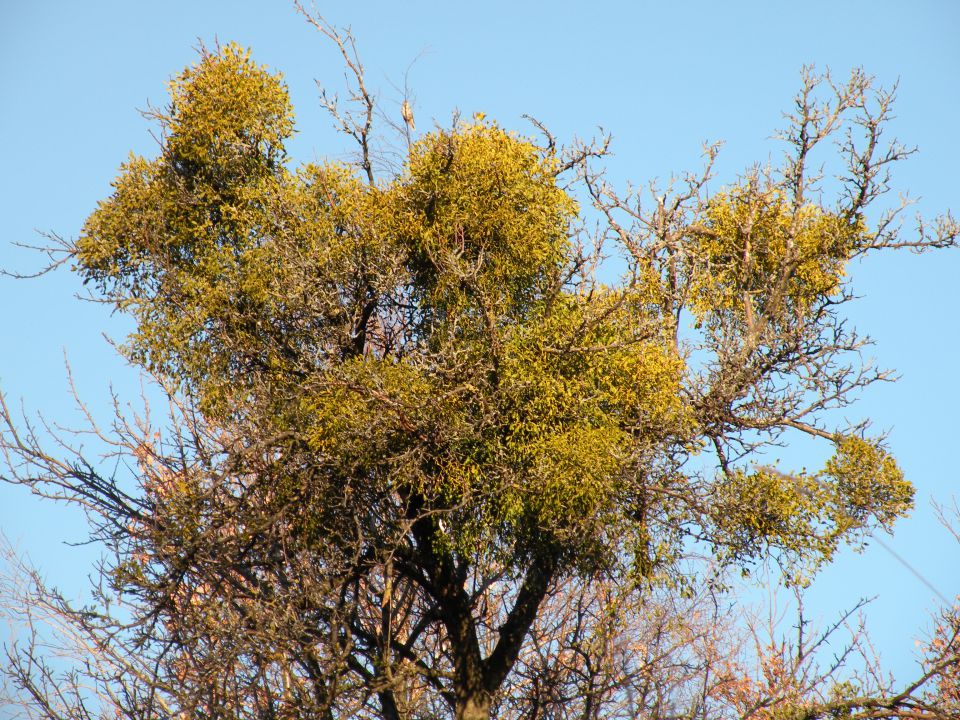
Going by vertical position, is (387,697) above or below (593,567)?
below

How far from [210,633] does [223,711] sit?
2.12 ft

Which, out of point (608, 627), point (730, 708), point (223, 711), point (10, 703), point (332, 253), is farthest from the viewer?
point (730, 708)

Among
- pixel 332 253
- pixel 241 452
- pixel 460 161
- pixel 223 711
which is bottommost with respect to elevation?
pixel 223 711

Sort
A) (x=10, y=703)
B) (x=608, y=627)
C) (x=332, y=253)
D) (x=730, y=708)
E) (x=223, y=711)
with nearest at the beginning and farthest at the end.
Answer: (x=223, y=711), (x=332, y=253), (x=608, y=627), (x=10, y=703), (x=730, y=708)

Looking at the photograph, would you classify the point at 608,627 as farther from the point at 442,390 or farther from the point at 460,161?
the point at 460,161

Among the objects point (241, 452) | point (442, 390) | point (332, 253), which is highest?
point (332, 253)

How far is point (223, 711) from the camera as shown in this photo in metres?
9.11

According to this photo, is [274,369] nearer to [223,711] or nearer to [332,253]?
[332,253]

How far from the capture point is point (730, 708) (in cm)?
1841

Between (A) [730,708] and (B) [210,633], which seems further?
(A) [730,708]

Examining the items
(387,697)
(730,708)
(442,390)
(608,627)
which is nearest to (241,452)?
(442,390)

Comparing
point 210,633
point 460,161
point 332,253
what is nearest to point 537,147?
point 460,161

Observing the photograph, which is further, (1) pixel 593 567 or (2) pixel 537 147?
(2) pixel 537 147

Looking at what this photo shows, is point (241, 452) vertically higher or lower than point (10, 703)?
higher
